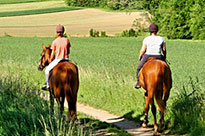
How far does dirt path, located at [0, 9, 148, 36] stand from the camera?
7244cm

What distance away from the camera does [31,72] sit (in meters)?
21.0

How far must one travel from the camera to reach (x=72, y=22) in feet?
282

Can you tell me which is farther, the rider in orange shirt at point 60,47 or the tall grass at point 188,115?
the rider in orange shirt at point 60,47

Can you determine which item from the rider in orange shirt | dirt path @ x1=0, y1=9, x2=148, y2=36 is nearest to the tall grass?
the rider in orange shirt

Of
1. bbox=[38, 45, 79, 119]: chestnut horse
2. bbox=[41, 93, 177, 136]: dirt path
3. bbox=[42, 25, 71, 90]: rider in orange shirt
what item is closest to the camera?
bbox=[38, 45, 79, 119]: chestnut horse

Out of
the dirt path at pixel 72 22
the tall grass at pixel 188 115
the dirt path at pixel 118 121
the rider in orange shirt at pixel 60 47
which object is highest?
the rider in orange shirt at pixel 60 47

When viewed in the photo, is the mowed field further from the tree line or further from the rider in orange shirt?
the rider in orange shirt

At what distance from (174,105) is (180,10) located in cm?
4715

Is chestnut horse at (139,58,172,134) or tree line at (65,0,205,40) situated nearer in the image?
chestnut horse at (139,58,172,134)

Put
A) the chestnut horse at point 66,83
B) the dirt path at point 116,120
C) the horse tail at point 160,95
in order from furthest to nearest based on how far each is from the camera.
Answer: the dirt path at point 116,120 → the chestnut horse at point 66,83 → the horse tail at point 160,95

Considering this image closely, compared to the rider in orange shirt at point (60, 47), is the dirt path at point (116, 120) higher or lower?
lower

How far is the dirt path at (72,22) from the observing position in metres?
72.4

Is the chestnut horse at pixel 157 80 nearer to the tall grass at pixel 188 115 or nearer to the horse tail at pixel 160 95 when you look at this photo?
the horse tail at pixel 160 95

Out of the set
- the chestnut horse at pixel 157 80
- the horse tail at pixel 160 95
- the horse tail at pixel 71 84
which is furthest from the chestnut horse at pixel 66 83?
the horse tail at pixel 160 95
